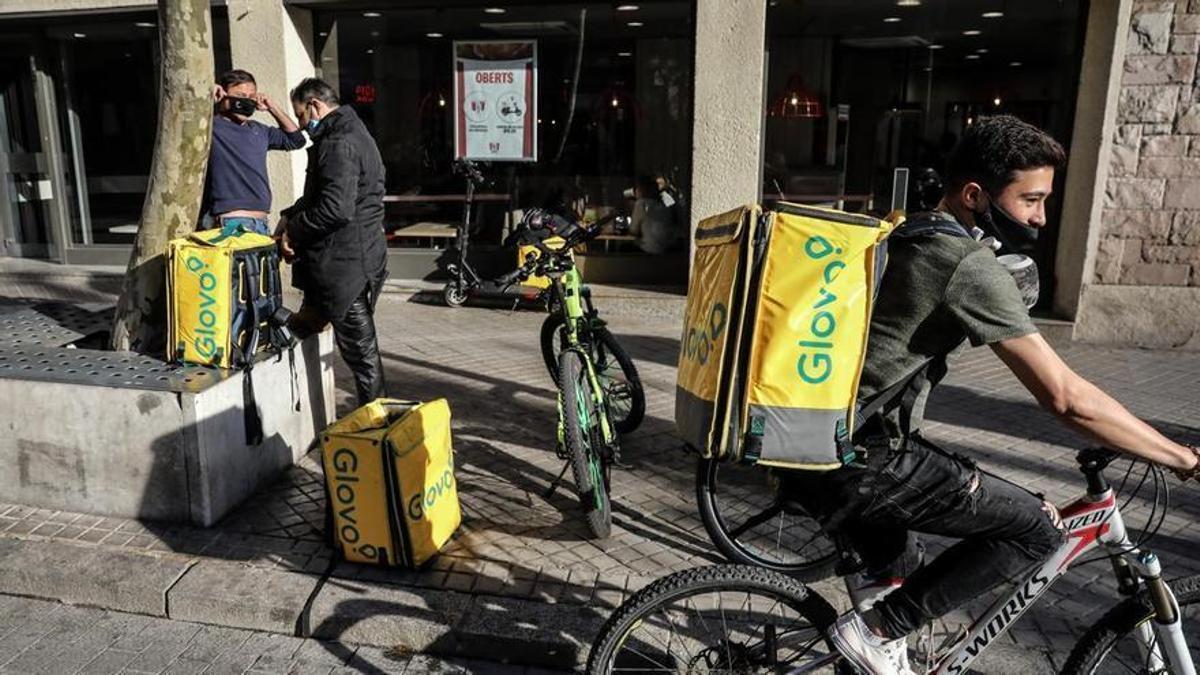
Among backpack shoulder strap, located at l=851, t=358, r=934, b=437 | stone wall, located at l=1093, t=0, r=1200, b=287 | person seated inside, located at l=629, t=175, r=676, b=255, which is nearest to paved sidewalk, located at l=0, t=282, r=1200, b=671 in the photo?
backpack shoulder strap, located at l=851, t=358, r=934, b=437

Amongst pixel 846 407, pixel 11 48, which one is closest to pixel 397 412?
pixel 846 407

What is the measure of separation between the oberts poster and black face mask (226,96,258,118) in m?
4.47

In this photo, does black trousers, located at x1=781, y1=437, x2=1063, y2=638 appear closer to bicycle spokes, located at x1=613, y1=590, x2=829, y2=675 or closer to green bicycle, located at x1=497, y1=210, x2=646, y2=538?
bicycle spokes, located at x1=613, y1=590, x2=829, y2=675

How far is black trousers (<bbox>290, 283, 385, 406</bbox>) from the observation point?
Answer: 4.72m

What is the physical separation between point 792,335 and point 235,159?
4.28 meters

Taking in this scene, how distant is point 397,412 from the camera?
3.84 m

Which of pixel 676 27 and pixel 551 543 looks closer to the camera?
pixel 551 543

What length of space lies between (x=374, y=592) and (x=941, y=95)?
758 centimetres

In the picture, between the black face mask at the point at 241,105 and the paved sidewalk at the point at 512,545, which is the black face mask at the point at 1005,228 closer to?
the paved sidewalk at the point at 512,545

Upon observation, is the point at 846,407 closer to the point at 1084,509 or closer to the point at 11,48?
the point at 1084,509

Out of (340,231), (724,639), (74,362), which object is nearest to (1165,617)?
(724,639)

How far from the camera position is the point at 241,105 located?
209 inches

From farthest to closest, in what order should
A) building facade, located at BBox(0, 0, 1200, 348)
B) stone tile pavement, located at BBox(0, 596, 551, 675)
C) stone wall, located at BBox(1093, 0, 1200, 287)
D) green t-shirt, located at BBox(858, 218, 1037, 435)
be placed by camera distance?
building facade, located at BBox(0, 0, 1200, 348), stone wall, located at BBox(1093, 0, 1200, 287), stone tile pavement, located at BBox(0, 596, 551, 675), green t-shirt, located at BBox(858, 218, 1037, 435)

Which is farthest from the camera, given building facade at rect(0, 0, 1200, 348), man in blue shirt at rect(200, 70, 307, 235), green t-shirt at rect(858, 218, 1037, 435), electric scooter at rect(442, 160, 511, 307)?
electric scooter at rect(442, 160, 511, 307)
